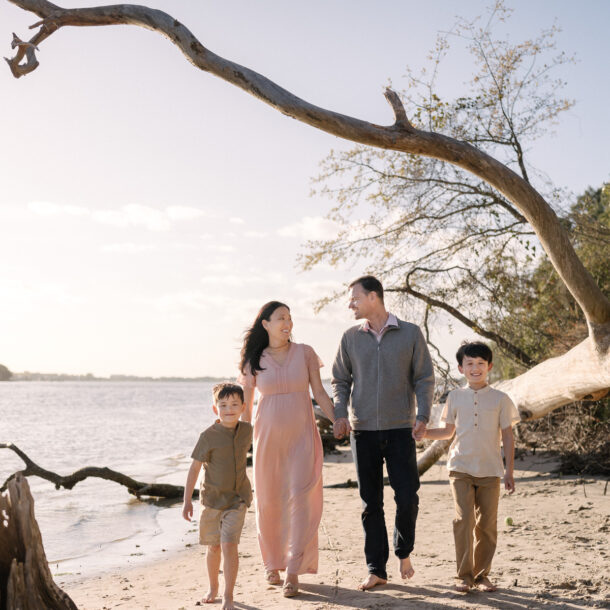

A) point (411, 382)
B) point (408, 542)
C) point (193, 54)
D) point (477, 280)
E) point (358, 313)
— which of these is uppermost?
point (193, 54)

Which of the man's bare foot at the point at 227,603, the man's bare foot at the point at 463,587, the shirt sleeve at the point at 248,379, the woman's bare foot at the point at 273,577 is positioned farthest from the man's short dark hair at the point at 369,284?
the man's bare foot at the point at 227,603

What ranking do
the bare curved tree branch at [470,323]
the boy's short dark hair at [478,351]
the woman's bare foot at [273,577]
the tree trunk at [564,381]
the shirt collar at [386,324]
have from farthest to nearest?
the bare curved tree branch at [470,323]
the tree trunk at [564,381]
the woman's bare foot at [273,577]
the shirt collar at [386,324]
the boy's short dark hair at [478,351]

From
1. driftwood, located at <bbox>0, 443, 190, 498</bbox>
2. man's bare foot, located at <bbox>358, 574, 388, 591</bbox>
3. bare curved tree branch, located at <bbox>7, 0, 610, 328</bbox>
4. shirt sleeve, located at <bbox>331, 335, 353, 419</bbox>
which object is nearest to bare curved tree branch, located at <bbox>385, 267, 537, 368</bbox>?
driftwood, located at <bbox>0, 443, 190, 498</bbox>

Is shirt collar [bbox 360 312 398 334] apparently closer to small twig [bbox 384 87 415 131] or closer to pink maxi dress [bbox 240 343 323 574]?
pink maxi dress [bbox 240 343 323 574]

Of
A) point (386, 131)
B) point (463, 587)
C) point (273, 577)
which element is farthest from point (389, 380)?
point (386, 131)

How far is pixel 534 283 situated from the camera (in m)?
14.9

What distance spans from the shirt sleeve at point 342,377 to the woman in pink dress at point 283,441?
0.10 metres

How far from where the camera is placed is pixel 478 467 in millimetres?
4992

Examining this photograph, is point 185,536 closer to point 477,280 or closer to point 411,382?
point 411,382

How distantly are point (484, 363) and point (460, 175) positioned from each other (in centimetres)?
885

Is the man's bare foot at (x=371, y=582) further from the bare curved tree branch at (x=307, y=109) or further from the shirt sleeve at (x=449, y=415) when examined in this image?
the bare curved tree branch at (x=307, y=109)

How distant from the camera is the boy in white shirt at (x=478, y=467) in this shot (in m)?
5.01

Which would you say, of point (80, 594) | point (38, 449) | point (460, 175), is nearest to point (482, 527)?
point (80, 594)

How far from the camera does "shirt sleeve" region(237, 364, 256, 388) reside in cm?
560
